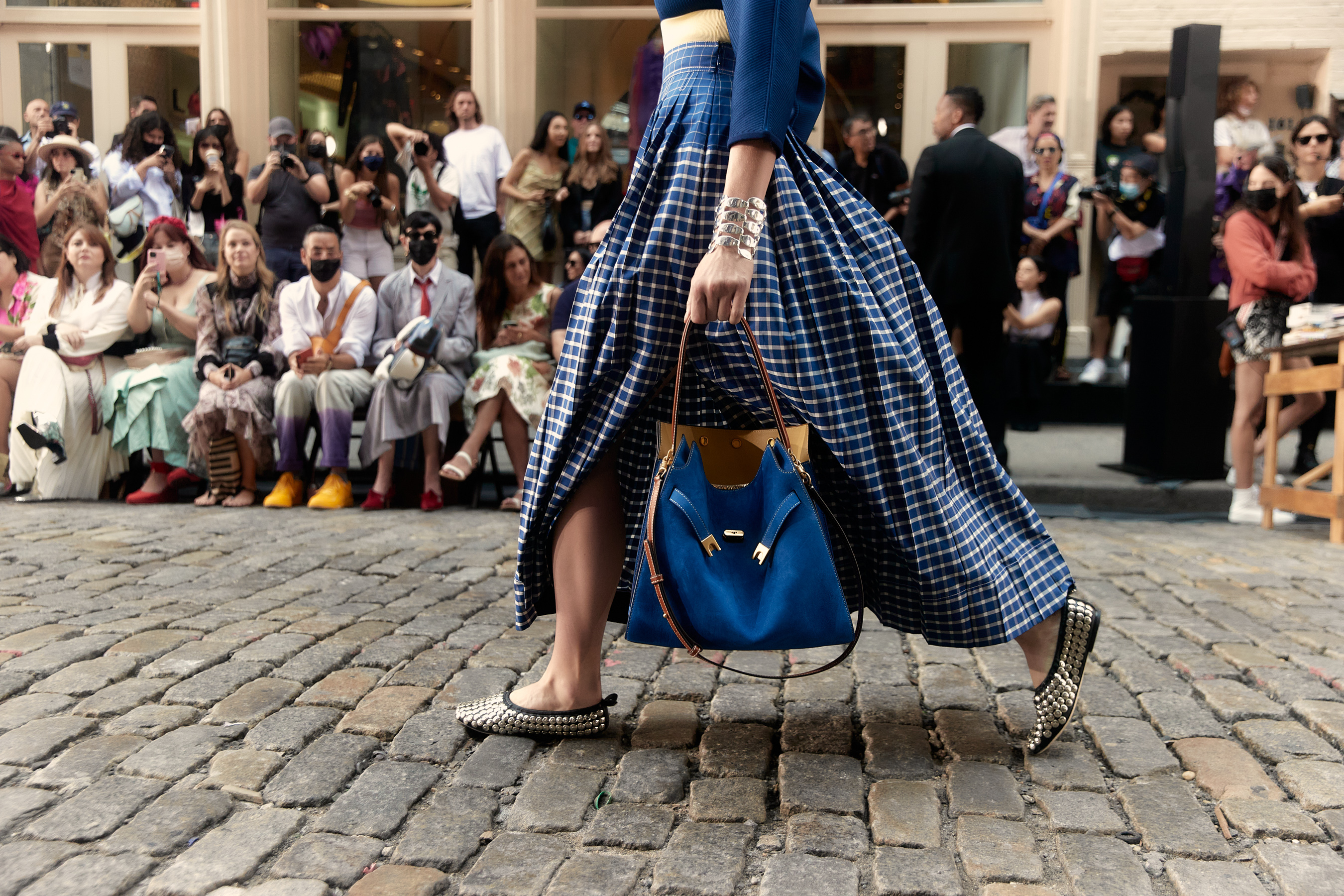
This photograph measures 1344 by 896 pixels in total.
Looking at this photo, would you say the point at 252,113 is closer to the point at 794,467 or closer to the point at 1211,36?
A: the point at 1211,36

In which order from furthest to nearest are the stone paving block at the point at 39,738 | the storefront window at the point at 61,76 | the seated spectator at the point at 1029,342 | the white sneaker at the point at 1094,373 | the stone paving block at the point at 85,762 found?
1. the storefront window at the point at 61,76
2. the white sneaker at the point at 1094,373
3. the seated spectator at the point at 1029,342
4. the stone paving block at the point at 39,738
5. the stone paving block at the point at 85,762

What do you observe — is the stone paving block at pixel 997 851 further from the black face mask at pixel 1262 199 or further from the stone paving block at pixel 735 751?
the black face mask at pixel 1262 199

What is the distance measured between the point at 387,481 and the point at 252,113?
6.26 meters

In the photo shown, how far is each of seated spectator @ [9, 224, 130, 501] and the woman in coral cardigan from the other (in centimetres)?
632

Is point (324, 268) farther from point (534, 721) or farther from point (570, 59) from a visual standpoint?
point (570, 59)

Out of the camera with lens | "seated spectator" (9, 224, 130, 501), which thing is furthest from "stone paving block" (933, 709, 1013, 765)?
the camera with lens

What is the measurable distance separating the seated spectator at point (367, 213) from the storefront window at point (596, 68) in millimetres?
3093

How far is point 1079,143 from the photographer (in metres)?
10.1

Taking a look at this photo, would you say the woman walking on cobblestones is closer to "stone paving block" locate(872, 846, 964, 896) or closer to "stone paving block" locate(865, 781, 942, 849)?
"stone paving block" locate(865, 781, 942, 849)

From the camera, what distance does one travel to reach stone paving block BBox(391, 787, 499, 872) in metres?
1.84

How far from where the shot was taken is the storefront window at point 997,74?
1050 centimetres

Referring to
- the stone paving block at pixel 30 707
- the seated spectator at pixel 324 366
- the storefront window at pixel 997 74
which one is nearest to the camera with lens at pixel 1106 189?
the storefront window at pixel 997 74

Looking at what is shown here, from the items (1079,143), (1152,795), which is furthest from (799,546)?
(1079,143)

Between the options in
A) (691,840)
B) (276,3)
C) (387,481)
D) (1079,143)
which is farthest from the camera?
(276,3)
